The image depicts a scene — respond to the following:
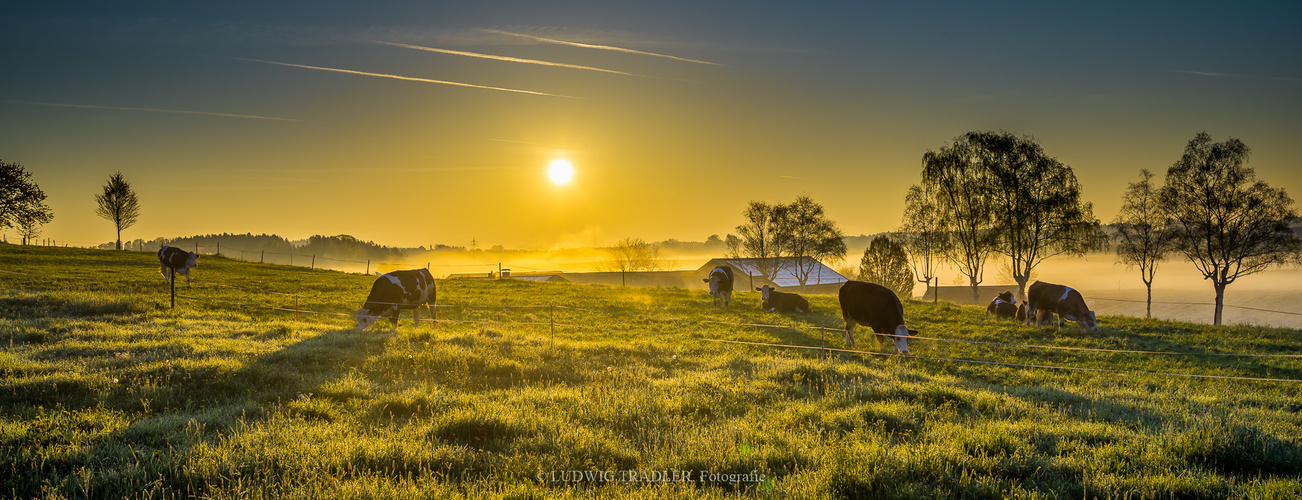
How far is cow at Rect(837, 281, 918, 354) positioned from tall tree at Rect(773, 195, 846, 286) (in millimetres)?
51067

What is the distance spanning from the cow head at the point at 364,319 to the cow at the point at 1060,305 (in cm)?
2200

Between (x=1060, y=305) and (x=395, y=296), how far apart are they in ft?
71.9

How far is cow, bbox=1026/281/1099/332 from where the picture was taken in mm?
20875

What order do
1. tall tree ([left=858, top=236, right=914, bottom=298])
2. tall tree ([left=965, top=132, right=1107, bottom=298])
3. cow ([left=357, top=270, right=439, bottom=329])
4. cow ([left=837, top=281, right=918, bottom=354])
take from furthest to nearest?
tall tree ([left=858, top=236, right=914, bottom=298])
tall tree ([left=965, top=132, right=1107, bottom=298])
cow ([left=357, top=270, right=439, bottom=329])
cow ([left=837, top=281, right=918, bottom=354])

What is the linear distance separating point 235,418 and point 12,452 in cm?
182

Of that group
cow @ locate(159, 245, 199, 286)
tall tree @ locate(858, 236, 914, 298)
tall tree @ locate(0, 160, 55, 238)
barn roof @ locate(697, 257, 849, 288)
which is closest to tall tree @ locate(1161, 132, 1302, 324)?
tall tree @ locate(858, 236, 914, 298)

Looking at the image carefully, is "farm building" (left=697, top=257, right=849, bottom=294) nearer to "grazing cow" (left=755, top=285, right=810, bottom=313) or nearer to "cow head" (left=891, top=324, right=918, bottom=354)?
"grazing cow" (left=755, top=285, right=810, bottom=313)

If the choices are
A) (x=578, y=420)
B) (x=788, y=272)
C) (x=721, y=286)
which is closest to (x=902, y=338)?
(x=578, y=420)

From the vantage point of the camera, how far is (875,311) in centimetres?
1639

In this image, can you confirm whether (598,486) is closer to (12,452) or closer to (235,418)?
(235,418)

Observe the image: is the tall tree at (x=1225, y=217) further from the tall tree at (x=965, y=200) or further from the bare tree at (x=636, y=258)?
the bare tree at (x=636, y=258)

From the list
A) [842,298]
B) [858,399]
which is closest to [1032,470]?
[858,399]

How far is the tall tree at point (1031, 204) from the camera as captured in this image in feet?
129

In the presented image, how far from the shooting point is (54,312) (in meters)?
16.0
